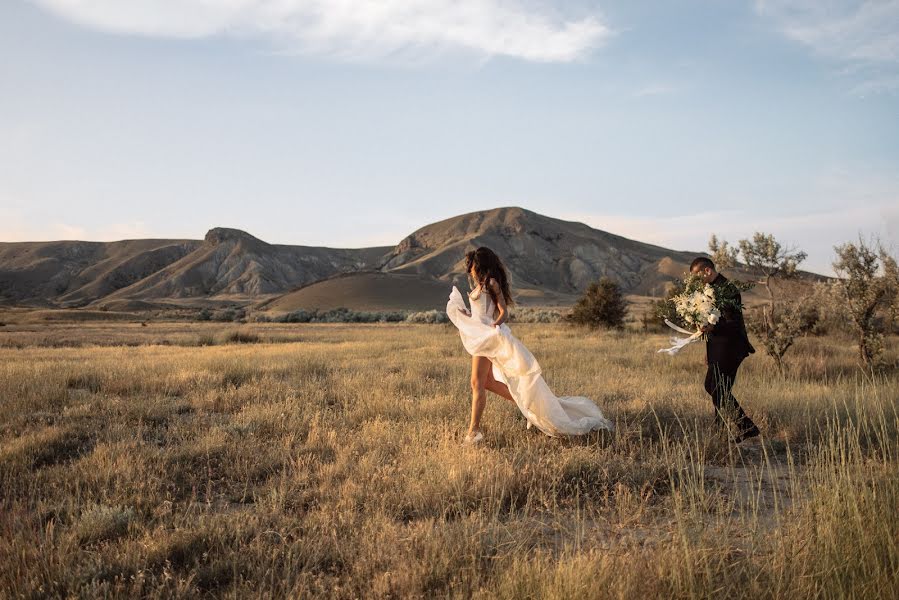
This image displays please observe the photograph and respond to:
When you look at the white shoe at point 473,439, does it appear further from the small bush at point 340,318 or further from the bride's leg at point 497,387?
the small bush at point 340,318

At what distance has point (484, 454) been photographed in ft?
19.9

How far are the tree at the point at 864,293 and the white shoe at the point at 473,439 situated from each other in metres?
10.5

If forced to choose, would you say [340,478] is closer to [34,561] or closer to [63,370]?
[34,561]

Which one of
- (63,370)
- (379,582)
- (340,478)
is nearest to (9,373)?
(63,370)

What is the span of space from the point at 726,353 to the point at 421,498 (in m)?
4.26

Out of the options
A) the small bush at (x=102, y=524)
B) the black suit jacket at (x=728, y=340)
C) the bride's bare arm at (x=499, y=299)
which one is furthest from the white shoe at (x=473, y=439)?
the small bush at (x=102, y=524)

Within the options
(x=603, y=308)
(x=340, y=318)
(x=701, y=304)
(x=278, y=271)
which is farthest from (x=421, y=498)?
(x=278, y=271)

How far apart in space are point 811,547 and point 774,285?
1173 centimetres

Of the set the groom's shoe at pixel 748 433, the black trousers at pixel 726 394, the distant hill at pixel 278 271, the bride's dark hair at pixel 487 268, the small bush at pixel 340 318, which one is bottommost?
the small bush at pixel 340 318

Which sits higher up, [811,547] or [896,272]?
[896,272]

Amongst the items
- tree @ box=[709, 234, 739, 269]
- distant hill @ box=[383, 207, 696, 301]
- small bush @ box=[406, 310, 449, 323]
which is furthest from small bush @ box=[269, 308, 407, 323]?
distant hill @ box=[383, 207, 696, 301]

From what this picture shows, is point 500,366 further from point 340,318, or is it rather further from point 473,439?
point 340,318

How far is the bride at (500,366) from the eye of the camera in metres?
6.58

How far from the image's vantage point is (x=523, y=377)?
660 cm
